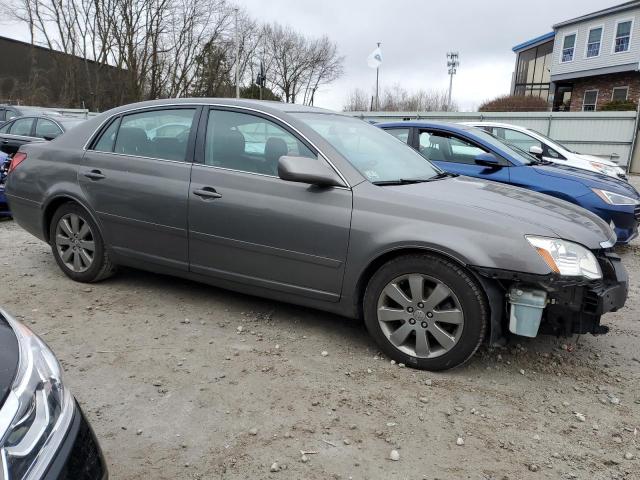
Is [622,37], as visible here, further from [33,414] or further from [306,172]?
[33,414]

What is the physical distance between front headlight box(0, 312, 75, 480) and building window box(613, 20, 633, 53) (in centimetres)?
3359

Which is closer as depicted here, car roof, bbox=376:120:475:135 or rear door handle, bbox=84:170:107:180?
rear door handle, bbox=84:170:107:180

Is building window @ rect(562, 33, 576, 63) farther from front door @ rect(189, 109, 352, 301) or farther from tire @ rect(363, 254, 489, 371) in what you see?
tire @ rect(363, 254, 489, 371)

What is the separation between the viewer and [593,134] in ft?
62.6

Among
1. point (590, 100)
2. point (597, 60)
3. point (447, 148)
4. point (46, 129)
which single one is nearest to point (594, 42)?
point (597, 60)

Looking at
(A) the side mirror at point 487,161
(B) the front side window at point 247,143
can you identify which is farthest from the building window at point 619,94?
(B) the front side window at point 247,143

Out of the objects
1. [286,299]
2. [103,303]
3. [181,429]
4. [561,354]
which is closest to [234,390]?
[181,429]

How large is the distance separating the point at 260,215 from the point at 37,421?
7.23 feet

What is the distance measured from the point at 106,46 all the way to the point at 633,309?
37.3 metres

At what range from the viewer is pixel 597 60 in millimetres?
29703

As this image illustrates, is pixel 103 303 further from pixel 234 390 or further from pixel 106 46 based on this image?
pixel 106 46

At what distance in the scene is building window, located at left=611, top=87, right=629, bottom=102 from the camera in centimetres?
2905

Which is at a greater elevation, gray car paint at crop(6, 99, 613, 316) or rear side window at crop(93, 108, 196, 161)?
rear side window at crop(93, 108, 196, 161)

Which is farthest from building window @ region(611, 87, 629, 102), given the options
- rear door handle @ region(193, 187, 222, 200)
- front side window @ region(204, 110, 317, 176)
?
rear door handle @ region(193, 187, 222, 200)
